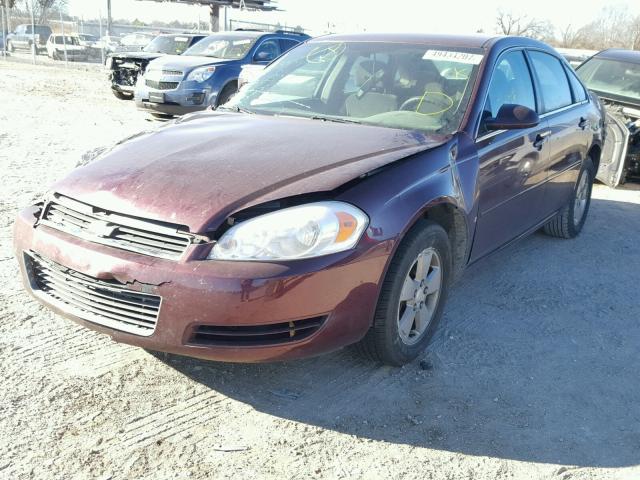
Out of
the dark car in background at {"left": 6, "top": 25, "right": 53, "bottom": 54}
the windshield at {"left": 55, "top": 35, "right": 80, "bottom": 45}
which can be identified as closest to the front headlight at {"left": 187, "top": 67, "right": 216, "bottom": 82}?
the windshield at {"left": 55, "top": 35, "right": 80, "bottom": 45}

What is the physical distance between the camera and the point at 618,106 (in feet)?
26.3

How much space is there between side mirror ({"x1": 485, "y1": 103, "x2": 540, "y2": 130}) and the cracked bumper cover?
4.17 feet

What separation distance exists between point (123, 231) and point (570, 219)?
4069mm

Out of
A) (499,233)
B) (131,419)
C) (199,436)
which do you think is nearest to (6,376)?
(131,419)

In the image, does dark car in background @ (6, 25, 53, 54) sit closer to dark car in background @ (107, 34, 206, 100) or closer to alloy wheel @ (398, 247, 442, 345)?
dark car in background @ (107, 34, 206, 100)

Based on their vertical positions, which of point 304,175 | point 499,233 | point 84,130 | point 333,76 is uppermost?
point 333,76

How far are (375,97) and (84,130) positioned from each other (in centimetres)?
709

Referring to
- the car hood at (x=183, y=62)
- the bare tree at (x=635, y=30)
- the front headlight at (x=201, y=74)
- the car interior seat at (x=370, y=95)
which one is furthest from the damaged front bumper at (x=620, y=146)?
the bare tree at (x=635, y=30)

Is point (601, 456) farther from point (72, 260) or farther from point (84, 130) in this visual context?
point (84, 130)

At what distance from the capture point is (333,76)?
4145 millimetres

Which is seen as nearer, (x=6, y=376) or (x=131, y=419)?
(x=131, y=419)

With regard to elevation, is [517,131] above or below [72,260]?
above

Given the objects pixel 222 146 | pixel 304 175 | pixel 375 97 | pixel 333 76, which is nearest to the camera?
pixel 304 175

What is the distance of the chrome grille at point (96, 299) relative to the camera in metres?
2.56
